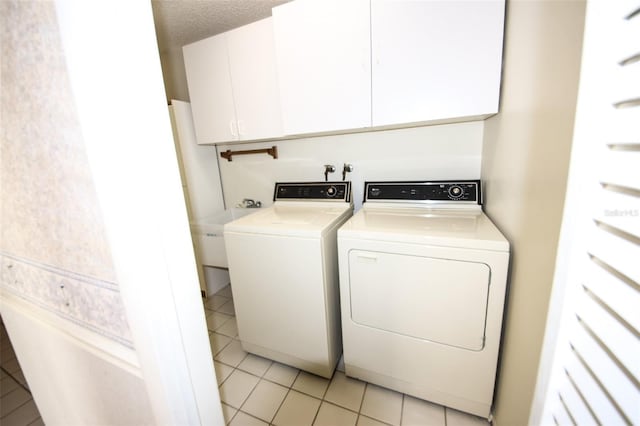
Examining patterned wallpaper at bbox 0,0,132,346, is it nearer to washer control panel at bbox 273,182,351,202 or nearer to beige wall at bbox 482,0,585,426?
beige wall at bbox 482,0,585,426

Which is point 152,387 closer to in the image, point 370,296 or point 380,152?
point 370,296

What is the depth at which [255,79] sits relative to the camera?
1.75 m

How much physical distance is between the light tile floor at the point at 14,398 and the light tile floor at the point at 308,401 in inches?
42.4

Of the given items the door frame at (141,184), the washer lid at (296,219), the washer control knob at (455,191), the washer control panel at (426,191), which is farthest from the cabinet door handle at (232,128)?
the washer control knob at (455,191)

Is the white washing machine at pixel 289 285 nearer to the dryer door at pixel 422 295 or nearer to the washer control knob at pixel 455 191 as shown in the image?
the dryer door at pixel 422 295

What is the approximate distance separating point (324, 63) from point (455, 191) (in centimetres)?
118

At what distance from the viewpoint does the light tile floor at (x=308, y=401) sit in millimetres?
1328

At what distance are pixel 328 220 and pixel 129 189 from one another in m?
1.12

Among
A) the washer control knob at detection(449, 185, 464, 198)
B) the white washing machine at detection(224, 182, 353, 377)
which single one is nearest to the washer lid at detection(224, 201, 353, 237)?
the white washing machine at detection(224, 182, 353, 377)

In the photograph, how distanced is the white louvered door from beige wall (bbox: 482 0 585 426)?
270mm

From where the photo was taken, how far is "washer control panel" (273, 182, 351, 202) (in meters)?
1.89

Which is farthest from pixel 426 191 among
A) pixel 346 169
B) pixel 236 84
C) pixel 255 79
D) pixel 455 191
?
pixel 236 84

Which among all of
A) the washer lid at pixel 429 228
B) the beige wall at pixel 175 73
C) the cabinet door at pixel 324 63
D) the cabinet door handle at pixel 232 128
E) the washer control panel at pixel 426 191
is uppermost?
the beige wall at pixel 175 73

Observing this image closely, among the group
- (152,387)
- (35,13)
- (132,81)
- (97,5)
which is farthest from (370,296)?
(35,13)
